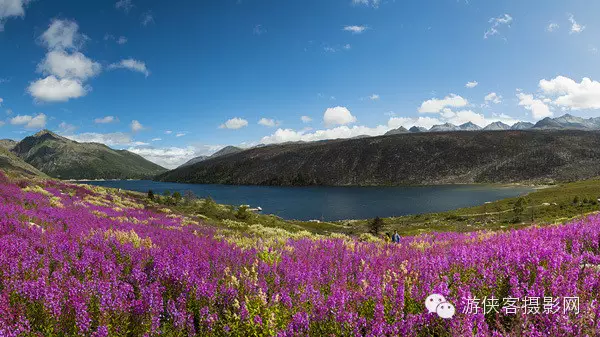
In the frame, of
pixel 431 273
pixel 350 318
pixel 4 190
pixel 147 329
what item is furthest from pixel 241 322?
pixel 4 190

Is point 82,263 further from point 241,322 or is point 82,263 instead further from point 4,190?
point 4,190

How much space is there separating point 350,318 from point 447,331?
1.01 metres

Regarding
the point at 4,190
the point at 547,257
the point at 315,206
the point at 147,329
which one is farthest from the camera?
the point at 315,206

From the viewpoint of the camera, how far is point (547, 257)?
211 inches

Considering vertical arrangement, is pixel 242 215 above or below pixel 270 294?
below

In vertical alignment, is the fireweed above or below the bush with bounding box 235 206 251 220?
above

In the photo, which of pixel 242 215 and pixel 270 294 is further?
pixel 242 215

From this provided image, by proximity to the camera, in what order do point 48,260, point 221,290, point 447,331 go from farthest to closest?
point 48,260 < point 221,290 < point 447,331

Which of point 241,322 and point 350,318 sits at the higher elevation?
point 350,318

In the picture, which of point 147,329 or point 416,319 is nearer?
point 416,319

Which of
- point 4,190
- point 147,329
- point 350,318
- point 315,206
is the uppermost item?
point 4,190

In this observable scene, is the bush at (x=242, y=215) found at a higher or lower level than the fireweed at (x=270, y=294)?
lower

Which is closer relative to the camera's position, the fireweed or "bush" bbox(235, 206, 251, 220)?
the fireweed

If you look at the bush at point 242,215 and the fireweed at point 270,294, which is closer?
the fireweed at point 270,294
